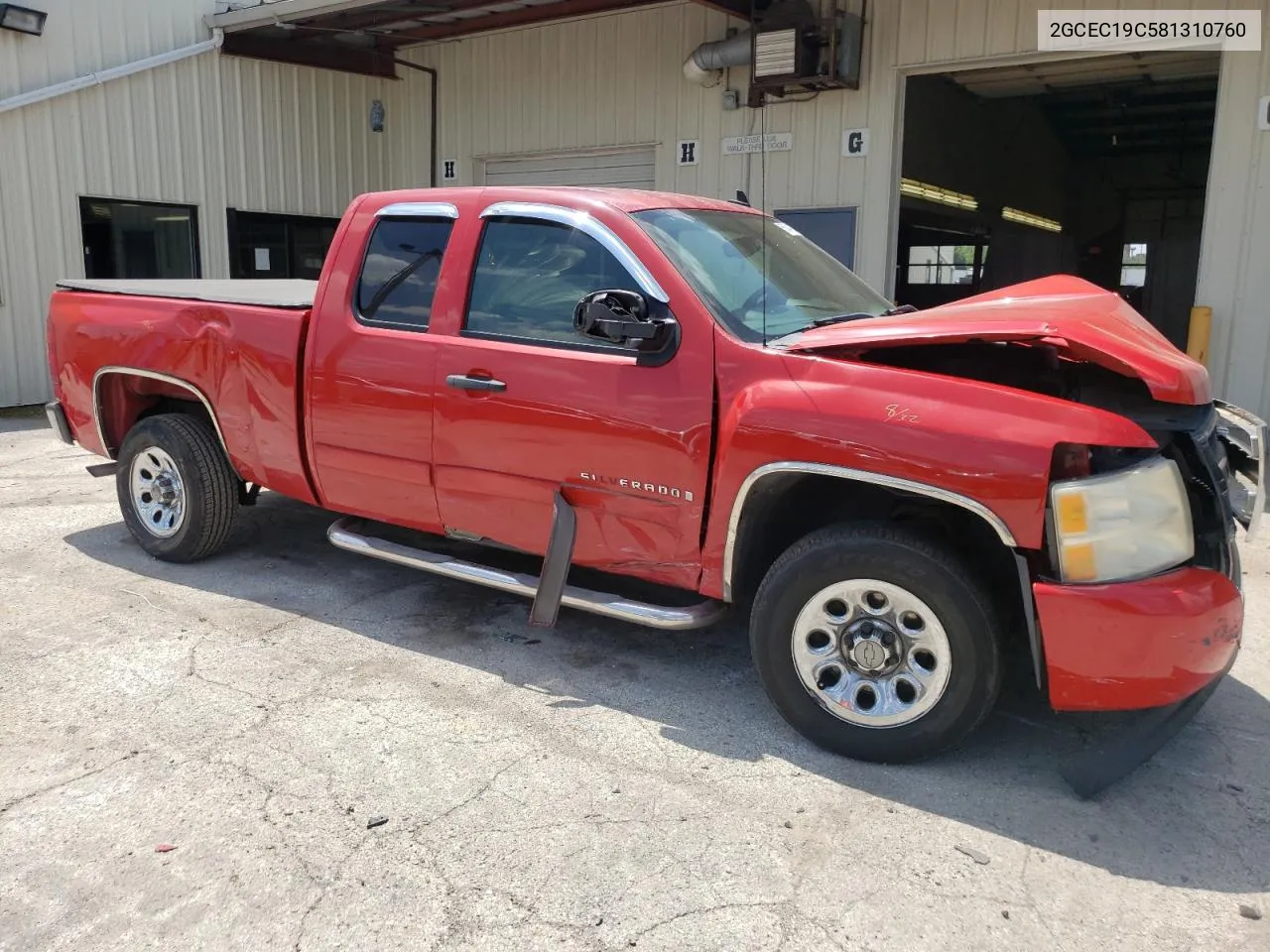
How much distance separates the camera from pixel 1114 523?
298 cm

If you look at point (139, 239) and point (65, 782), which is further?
point (139, 239)

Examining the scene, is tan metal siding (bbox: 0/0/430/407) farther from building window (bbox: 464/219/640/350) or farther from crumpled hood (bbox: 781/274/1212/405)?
crumpled hood (bbox: 781/274/1212/405)

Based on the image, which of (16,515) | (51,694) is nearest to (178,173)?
(16,515)

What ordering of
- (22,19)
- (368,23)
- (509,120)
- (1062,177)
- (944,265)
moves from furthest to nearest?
(1062,177), (944,265), (509,120), (368,23), (22,19)

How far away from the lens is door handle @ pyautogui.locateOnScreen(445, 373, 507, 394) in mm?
4082

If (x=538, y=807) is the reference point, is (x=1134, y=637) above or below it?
above

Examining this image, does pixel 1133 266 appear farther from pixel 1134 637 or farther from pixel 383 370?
pixel 1134 637

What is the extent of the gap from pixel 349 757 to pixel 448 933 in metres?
1.03

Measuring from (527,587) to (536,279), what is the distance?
1.29 meters

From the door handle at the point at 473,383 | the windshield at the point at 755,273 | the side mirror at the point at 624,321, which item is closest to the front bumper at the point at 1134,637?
the windshield at the point at 755,273

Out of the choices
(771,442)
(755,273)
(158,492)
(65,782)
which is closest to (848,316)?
(755,273)

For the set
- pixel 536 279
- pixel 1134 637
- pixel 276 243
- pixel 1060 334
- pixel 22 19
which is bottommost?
pixel 1134 637

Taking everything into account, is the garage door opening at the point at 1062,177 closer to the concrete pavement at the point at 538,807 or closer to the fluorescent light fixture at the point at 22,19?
the concrete pavement at the point at 538,807

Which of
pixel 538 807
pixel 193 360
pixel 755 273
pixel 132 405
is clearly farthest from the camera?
pixel 132 405
